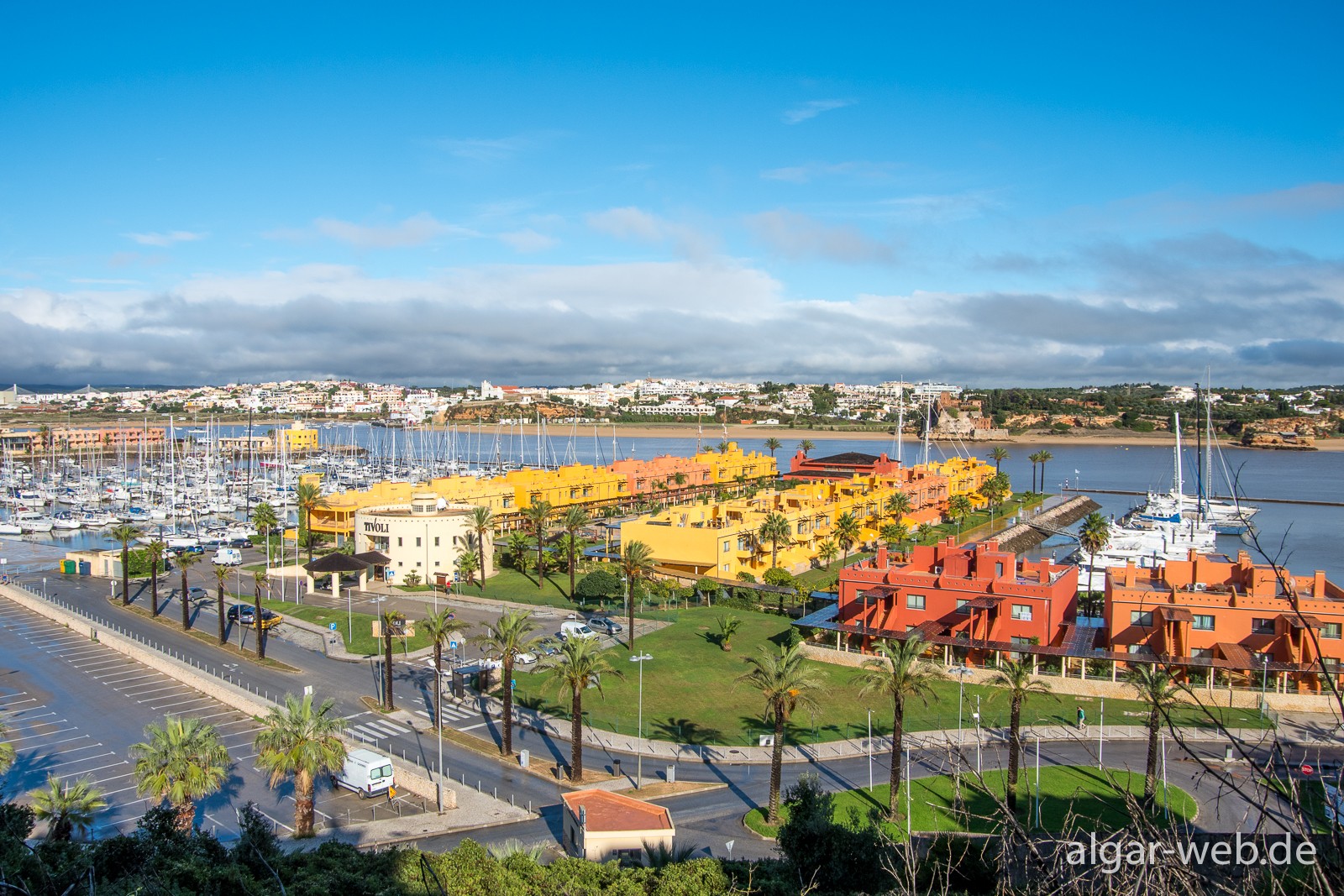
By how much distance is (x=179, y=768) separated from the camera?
19828mm

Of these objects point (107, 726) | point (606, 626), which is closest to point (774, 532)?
point (606, 626)

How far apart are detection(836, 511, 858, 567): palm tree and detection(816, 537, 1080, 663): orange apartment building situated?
16.9 meters

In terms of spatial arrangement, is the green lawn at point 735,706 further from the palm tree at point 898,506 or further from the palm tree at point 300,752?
the palm tree at point 898,506

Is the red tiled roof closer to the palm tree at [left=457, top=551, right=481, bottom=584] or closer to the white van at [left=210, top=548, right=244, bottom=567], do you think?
the palm tree at [left=457, top=551, right=481, bottom=584]

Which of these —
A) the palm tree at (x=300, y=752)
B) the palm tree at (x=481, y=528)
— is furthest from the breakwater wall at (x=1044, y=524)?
the palm tree at (x=300, y=752)

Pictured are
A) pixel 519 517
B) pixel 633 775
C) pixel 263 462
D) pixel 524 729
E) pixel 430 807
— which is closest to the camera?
pixel 430 807

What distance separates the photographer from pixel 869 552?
195 feet

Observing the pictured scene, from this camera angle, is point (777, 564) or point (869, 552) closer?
point (777, 564)

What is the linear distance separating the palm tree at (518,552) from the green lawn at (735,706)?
16.7m

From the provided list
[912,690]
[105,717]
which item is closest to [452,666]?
[105,717]

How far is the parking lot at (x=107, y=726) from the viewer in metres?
22.5

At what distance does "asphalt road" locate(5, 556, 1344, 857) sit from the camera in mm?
21234

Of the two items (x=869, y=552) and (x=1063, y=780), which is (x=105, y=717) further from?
(x=869, y=552)

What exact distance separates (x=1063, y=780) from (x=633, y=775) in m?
11.3
